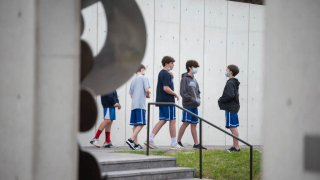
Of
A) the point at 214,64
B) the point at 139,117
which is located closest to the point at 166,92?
the point at 139,117

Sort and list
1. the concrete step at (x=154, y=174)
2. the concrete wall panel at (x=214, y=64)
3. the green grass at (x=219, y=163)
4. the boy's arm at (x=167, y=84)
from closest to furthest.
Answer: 1. the concrete step at (x=154, y=174)
2. the green grass at (x=219, y=163)
3. the boy's arm at (x=167, y=84)
4. the concrete wall panel at (x=214, y=64)

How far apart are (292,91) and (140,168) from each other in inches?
267

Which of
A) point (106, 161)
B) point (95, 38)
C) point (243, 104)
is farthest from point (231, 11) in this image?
point (106, 161)

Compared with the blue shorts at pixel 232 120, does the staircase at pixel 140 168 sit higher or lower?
lower

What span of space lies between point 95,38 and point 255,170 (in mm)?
4837

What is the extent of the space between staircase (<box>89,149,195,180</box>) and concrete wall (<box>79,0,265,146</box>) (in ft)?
12.9

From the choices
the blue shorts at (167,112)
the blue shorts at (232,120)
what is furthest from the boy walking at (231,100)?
the blue shorts at (167,112)

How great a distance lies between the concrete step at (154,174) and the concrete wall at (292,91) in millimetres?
5638

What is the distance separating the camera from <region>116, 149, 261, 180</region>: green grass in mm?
10180

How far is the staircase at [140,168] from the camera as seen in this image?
8.87 m

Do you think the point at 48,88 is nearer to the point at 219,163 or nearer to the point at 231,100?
the point at 219,163

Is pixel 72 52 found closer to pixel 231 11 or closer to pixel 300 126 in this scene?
pixel 300 126

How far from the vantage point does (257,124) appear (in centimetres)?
1697

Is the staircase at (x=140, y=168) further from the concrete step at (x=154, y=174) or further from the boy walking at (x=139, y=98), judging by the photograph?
the boy walking at (x=139, y=98)
